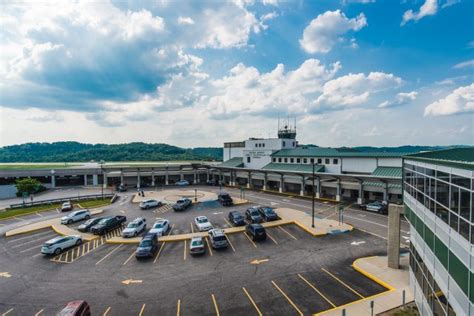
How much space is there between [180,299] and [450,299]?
599 inches

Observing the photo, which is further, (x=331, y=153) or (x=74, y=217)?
(x=331, y=153)

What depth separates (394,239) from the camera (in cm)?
2169

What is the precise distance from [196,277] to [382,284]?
14.4 metres

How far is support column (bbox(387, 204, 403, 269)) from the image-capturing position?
2144cm

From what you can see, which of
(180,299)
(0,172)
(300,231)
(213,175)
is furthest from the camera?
(213,175)

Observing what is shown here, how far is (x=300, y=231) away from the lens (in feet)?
106

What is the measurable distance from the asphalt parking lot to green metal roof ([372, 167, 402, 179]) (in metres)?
18.0

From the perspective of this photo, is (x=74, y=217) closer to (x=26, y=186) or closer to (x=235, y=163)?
(x=26, y=186)

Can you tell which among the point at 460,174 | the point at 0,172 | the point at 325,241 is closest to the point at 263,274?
the point at 325,241

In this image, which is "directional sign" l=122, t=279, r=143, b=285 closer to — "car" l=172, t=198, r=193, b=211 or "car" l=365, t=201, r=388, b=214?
"car" l=172, t=198, r=193, b=211

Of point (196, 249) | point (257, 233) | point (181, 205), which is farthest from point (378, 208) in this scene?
point (181, 205)

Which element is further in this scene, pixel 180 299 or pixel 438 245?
pixel 180 299

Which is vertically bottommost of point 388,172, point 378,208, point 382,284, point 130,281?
point 130,281

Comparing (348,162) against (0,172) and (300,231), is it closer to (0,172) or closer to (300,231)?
(300,231)
